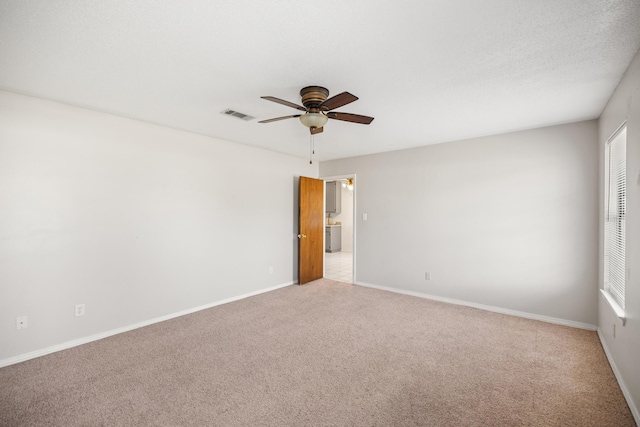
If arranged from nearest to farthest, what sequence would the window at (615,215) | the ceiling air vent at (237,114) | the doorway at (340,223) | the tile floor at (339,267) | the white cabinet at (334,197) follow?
1. the window at (615,215)
2. the ceiling air vent at (237,114)
3. the tile floor at (339,267)
4. the doorway at (340,223)
5. the white cabinet at (334,197)

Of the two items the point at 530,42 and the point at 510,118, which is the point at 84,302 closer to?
the point at 530,42

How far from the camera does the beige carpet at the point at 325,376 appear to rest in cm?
196

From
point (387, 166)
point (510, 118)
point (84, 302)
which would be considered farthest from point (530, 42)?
point (84, 302)

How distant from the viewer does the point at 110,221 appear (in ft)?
10.6

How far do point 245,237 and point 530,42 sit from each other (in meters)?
4.09

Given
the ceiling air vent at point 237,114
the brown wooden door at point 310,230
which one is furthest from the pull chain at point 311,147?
the ceiling air vent at point 237,114

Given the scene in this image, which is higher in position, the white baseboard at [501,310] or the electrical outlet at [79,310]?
the electrical outlet at [79,310]

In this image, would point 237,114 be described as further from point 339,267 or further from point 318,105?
point 339,267

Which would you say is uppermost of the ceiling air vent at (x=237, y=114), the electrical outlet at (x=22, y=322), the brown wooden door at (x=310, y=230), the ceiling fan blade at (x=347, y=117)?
the ceiling air vent at (x=237, y=114)

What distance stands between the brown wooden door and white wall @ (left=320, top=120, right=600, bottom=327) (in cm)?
92

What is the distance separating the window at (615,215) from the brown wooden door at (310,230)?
404 centimetres

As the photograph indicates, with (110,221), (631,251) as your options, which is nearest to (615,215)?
(631,251)

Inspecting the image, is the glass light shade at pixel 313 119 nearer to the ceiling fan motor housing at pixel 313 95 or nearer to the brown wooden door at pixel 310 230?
the ceiling fan motor housing at pixel 313 95

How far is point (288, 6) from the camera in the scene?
1536mm
